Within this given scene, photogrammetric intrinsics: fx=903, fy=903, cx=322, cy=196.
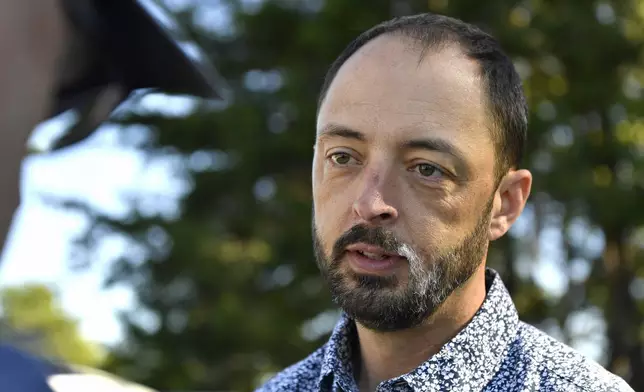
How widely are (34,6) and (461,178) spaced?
1334 mm

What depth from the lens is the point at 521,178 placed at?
81.0 inches

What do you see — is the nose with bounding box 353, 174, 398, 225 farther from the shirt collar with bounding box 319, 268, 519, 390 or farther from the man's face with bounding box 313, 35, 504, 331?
the shirt collar with bounding box 319, 268, 519, 390

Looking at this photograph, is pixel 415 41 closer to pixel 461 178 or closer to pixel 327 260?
pixel 461 178

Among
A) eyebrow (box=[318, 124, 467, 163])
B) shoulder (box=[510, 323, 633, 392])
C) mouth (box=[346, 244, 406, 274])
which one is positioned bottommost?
shoulder (box=[510, 323, 633, 392])

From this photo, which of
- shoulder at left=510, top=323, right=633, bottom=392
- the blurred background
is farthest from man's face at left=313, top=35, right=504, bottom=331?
the blurred background

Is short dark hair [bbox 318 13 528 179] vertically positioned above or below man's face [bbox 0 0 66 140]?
above

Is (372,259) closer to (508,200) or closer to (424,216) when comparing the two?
(424,216)

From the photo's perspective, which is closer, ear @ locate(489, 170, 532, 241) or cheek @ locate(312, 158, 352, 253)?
cheek @ locate(312, 158, 352, 253)

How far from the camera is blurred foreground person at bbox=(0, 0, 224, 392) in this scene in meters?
0.64

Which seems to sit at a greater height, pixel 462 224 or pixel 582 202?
pixel 582 202

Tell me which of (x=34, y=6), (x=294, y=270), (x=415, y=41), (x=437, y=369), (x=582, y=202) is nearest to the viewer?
(x=34, y=6)

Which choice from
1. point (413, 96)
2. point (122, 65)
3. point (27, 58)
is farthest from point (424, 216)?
point (27, 58)

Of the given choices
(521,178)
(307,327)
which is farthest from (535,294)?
(521,178)

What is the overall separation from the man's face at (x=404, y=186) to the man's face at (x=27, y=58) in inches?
45.9
